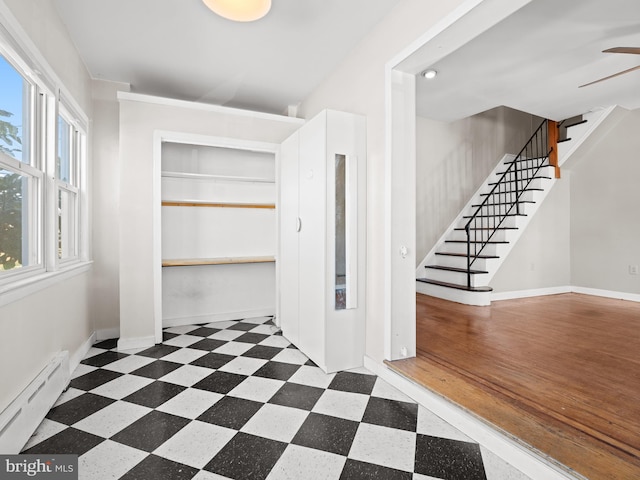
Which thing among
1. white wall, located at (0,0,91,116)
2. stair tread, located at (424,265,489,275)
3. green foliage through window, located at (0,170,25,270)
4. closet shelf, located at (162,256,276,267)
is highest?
white wall, located at (0,0,91,116)

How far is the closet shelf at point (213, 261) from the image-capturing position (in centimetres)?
367

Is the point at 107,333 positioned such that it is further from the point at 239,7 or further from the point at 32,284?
the point at 239,7

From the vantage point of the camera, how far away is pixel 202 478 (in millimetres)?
1526

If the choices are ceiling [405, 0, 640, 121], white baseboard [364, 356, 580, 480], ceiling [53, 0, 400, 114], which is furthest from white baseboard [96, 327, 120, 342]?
ceiling [405, 0, 640, 121]

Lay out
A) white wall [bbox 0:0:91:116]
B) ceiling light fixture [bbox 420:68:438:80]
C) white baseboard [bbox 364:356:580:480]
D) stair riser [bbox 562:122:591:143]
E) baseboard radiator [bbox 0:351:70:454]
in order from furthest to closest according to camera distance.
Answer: stair riser [bbox 562:122:591:143], ceiling light fixture [bbox 420:68:438:80], white wall [bbox 0:0:91:116], baseboard radiator [bbox 0:351:70:454], white baseboard [bbox 364:356:580:480]

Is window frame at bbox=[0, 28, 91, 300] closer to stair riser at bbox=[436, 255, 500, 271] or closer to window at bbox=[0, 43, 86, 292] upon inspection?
window at bbox=[0, 43, 86, 292]

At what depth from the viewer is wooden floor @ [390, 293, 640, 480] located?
4.97ft

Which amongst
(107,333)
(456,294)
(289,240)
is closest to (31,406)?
(107,333)

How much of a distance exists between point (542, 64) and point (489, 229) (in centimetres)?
241

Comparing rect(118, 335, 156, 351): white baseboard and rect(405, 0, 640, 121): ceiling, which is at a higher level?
rect(405, 0, 640, 121): ceiling

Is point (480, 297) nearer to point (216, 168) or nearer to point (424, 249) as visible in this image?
point (424, 249)

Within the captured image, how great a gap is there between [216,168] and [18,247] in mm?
2429

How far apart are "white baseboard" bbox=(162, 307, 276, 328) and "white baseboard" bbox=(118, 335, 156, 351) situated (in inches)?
22.9

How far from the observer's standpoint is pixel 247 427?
1.94 meters
